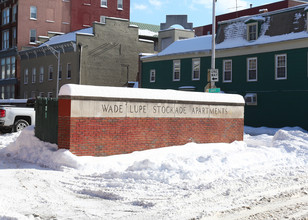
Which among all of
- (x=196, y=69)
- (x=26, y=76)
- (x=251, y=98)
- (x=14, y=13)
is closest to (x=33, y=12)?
(x=14, y=13)

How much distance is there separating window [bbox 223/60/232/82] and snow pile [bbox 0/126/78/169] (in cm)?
2394

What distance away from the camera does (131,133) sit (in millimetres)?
14039

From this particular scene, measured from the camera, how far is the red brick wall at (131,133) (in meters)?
12.8


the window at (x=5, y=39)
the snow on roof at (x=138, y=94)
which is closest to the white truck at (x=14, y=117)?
the snow on roof at (x=138, y=94)

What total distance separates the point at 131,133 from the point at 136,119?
488mm

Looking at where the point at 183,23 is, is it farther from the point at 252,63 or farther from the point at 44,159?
the point at 44,159

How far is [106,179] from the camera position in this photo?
1038 centimetres

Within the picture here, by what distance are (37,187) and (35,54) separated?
47.2m

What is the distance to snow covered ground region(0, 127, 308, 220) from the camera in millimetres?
7461

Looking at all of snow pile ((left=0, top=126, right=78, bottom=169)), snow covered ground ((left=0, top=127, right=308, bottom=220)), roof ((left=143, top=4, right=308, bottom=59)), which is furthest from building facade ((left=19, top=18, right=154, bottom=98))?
snow covered ground ((left=0, top=127, right=308, bottom=220))

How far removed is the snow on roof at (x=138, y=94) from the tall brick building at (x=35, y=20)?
142 feet

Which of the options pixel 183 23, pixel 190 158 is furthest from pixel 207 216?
pixel 183 23

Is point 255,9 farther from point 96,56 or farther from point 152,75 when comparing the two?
point 96,56

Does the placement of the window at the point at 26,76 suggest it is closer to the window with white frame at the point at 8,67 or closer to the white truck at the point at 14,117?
the window with white frame at the point at 8,67
